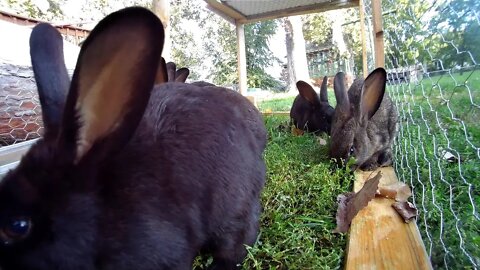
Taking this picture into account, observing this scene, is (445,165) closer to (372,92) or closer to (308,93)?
(372,92)

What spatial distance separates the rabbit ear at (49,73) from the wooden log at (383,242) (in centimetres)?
116

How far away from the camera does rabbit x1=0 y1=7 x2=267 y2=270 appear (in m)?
0.93

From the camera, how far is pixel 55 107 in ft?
3.67

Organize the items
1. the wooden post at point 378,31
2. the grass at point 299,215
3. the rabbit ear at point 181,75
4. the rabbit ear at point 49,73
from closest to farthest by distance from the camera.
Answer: the rabbit ear at point 49,73, the grass at point 299,215, the wooden post at point 378,31, the rabbit ear at point 181,75

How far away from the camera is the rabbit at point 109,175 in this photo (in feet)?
3.04

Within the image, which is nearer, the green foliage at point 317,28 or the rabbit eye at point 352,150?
the rabbit eye at point 352,150

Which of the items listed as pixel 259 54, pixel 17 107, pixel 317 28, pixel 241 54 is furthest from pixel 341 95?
pixel 317 28

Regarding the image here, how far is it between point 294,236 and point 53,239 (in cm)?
109

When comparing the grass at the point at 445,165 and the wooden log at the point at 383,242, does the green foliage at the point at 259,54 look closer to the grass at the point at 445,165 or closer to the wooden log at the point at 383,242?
the grass at the point at 445,165

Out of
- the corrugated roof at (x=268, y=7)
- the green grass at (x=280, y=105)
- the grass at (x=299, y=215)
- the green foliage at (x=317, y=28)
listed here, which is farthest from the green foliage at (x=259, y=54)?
the grass at (x=299, y=215)

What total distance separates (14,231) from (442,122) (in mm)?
2080

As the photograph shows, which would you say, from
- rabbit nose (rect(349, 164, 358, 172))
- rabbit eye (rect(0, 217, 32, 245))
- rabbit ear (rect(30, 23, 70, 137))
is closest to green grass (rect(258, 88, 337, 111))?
rabbit nose (rect(349, 164, 358, 172))

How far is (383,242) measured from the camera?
1.67m

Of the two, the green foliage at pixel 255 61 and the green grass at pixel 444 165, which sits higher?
the green foliage at pixel 255 61
